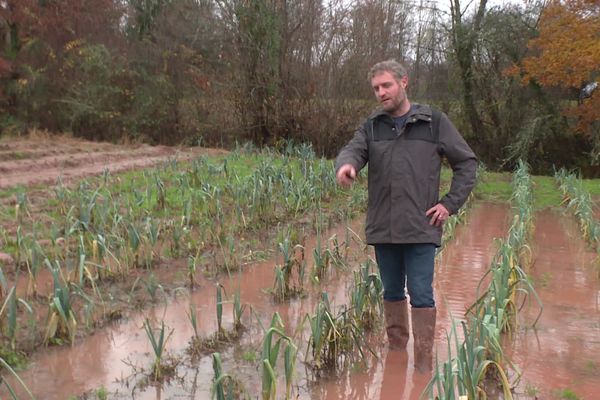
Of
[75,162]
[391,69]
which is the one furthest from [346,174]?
[75,162]

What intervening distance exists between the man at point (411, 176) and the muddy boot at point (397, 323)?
196 millimetres

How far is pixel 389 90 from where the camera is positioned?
3312 mm

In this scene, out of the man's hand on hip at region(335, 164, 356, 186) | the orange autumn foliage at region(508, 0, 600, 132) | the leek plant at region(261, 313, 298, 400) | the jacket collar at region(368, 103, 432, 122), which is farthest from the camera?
the orange autumn foliage at region(508, 0, 600, 132)

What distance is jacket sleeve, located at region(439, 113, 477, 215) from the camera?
334 cm

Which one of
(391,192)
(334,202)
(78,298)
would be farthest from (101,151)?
(391,192)

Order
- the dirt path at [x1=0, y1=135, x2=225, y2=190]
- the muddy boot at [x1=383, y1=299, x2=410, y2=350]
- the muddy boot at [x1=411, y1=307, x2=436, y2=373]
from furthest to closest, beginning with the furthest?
1. the dirt path at [x1=0, y1=135, x2=225, y2=190]
2. the muddy boot at [x1=383, y1=299, x2=410, y2=350]
3. the muddy boot at [x1=411, y1=307, x2=436, y2=373]

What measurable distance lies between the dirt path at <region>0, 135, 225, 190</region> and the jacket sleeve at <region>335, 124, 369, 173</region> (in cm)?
620

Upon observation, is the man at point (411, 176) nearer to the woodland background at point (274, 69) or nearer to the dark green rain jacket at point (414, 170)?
the dark green rain jacket at point (414, 170)

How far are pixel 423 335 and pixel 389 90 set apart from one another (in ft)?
4.23

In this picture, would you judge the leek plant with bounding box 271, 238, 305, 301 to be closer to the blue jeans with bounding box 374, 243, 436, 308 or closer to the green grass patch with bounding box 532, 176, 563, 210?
the blue jeans with bounding box 374, 243, 436, 308

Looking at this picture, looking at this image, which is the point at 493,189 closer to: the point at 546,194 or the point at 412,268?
the point at 546,194

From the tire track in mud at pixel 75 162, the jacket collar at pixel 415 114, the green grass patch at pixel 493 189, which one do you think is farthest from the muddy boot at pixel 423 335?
the green grass patch at pixel 493 189

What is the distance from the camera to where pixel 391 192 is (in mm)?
3363

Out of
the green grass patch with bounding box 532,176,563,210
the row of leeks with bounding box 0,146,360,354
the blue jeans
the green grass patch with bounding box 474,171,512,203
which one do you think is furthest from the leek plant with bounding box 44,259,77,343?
the green grass patch with bounding box 474,171,512,203
